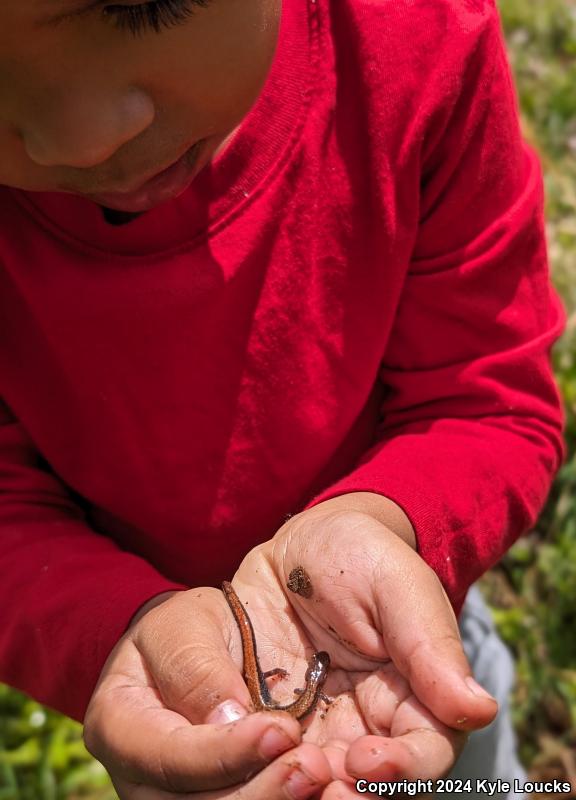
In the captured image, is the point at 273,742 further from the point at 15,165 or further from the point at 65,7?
the point at 65,7

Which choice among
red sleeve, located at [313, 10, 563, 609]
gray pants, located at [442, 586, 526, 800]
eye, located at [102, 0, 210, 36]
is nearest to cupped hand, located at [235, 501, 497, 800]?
red sleeve, located at [313, 10, 563, 609]

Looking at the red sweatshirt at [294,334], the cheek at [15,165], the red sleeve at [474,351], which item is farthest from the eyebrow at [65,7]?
the red sleeve at [474,351]

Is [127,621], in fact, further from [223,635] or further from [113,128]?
[113,128]

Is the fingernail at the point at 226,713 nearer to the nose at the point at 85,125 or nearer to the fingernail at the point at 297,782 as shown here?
the fingernail at the point at 297,782

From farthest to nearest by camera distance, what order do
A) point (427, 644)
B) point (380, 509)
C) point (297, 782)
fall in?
Result: point (380, 509) → point (427, 644) → point (297, 782)

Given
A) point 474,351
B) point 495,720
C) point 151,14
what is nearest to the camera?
point 151,14

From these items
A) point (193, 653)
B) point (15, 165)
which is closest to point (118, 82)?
point (15, 165)
